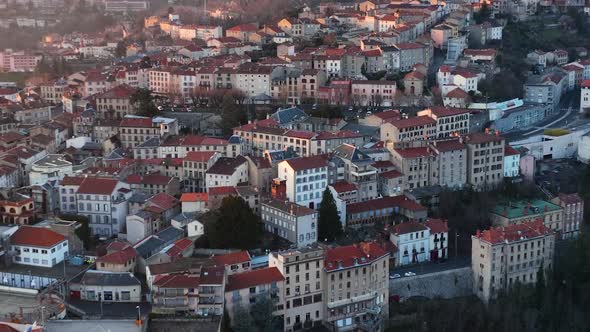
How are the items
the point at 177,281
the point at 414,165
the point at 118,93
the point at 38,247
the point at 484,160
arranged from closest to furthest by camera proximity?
the point at 177,281 → the point at 38,247 → the point at 414,165 → the point at 484,160 → the point at 118,93

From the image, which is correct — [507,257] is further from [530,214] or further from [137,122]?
[137,122]

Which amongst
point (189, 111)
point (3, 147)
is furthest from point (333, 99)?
point (3, 147)

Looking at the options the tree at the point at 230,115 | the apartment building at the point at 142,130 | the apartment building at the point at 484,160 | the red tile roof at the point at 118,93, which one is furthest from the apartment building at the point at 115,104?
the apartment building at the point at 484,160

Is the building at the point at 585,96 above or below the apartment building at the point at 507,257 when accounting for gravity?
above

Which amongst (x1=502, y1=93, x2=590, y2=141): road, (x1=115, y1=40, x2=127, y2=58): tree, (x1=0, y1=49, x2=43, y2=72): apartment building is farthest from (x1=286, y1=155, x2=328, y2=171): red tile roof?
(x1=0, y1=49, x2=43, y2=72): apartment building

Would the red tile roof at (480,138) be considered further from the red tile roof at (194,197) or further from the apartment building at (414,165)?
the red tile roof at (194,197)

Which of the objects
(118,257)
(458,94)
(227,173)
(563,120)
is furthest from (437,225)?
(563,120)

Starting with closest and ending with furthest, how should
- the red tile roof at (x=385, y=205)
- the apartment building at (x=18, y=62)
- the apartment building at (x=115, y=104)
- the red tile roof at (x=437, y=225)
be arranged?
the red tile roof at (x=437, y=225) → the red tile roof at (x=385, y=205) → the apartment building at (x=115, y=104) → the apartment building at (x=18, y=62)

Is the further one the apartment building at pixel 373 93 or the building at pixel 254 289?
the apartment building at pixel 373 93
